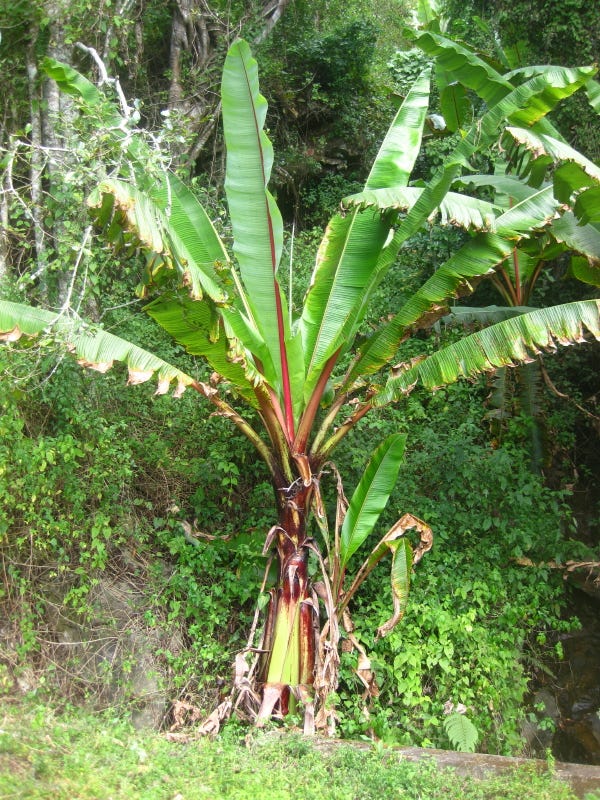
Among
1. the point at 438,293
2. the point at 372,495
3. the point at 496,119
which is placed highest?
the point at 496,119

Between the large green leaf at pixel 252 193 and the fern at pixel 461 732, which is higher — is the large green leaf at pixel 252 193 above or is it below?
above

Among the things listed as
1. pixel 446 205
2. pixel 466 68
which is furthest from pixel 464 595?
pixel 466 68

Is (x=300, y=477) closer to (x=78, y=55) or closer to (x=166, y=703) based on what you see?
(x=166, y=703)

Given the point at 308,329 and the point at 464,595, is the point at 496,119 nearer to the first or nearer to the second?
the point at 308,329

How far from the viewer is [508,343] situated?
505 centimetres

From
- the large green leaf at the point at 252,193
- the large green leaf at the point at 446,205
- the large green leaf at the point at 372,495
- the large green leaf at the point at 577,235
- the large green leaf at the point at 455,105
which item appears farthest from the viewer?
the large green leaf at the point at 455,105

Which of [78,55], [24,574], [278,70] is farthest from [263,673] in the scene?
[278,70]

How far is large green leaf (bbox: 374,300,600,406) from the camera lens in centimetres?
493

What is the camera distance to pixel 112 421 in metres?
6.62

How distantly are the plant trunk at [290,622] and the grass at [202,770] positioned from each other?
0.43m

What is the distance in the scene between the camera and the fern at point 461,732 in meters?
5.18

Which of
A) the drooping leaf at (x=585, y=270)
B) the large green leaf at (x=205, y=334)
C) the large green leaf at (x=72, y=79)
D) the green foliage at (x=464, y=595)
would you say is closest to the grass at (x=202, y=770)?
the green foliage at (x=464, y=595)

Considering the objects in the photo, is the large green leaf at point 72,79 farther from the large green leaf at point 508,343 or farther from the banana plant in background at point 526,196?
the large green leaf at point 508,343

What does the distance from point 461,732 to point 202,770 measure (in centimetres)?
213
